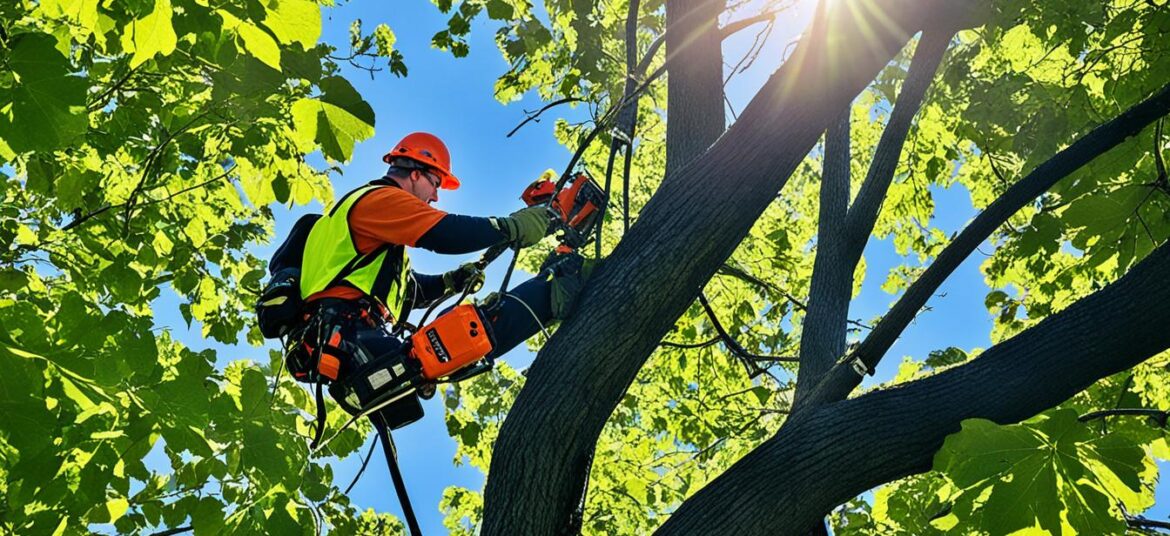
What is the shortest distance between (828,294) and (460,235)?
213 cm

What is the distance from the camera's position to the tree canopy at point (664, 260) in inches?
86.9

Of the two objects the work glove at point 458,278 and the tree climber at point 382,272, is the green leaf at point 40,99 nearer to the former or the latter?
the tree climber at point 382,272

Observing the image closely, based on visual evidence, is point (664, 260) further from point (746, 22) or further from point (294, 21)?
point (746, 22)

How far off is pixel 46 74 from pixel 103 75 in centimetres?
258

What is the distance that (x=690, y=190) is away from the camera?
2.81m

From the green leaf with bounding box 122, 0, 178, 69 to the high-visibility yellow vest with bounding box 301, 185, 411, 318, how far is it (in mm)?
1799

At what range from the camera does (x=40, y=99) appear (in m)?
1.90

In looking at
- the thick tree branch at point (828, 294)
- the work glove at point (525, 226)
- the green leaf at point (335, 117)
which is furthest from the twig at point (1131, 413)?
the green leaf at point (335, 117)

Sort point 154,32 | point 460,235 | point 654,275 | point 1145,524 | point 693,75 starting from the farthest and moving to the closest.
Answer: point 693,75
point 460,235
point 1145,524
point 654,275
point 154,32

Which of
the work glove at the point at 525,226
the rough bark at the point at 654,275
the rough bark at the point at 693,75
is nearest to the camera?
the rough bark at the point at 654,275

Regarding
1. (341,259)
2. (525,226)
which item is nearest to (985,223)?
(525,226)

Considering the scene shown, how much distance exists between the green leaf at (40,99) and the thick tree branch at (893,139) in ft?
10.3

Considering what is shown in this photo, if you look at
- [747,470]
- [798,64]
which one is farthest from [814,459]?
[798,64]

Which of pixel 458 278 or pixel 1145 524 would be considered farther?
pixel 458 278
